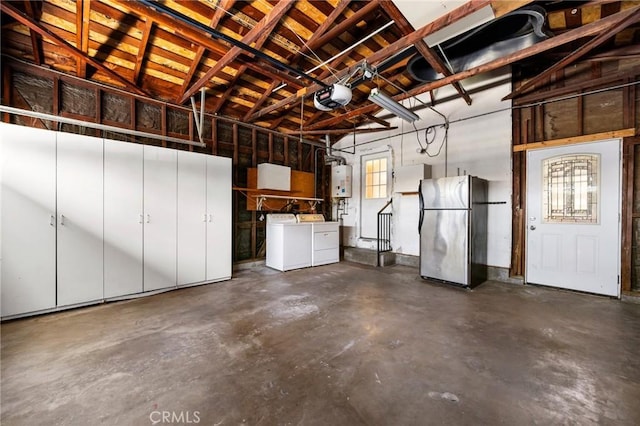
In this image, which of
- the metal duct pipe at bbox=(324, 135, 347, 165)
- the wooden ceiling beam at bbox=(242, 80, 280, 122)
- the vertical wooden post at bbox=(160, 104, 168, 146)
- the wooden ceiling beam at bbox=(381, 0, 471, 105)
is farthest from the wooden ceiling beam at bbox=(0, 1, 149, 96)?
the metal duct pipe at bbox=(324, 135, 347, 165)

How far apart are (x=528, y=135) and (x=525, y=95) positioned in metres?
0.65

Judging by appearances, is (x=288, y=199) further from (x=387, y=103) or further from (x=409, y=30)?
(x=409, y=30)

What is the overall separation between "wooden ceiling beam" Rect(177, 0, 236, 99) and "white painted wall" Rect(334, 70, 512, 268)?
394 centimetres

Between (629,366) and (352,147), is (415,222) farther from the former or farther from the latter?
(629,366)

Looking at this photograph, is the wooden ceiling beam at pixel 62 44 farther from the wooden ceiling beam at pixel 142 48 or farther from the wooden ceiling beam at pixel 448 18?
the wooden ceiling beam at pixel 448 18

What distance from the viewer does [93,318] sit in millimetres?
2838

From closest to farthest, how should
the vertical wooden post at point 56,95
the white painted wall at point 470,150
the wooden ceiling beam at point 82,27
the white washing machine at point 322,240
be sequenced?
the wooden ceiling beam at point 82,27, the vertical wooden post at point 56,95, the white painted wall at point 470,150, the white washing machine at point 322,240

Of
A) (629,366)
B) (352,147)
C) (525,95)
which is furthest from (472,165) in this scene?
(629,366)

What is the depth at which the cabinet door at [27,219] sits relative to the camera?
8.79 feet

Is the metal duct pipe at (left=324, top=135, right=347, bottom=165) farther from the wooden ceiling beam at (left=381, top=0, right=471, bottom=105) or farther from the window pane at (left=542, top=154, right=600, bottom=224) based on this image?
the window pane at (left=542, top=154, right=600, bottom=224)

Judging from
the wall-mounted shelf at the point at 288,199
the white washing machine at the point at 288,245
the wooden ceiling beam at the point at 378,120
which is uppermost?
the wooden ceiling beam at the point at 378,120

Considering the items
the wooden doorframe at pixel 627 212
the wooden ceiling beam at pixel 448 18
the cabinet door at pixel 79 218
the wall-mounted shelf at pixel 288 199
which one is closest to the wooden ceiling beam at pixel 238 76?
the wooden ceiling beam at pixel 448 18

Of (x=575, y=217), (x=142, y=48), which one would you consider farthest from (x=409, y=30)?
(x=575, y=217)

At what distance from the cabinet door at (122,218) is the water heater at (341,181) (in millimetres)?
4274
